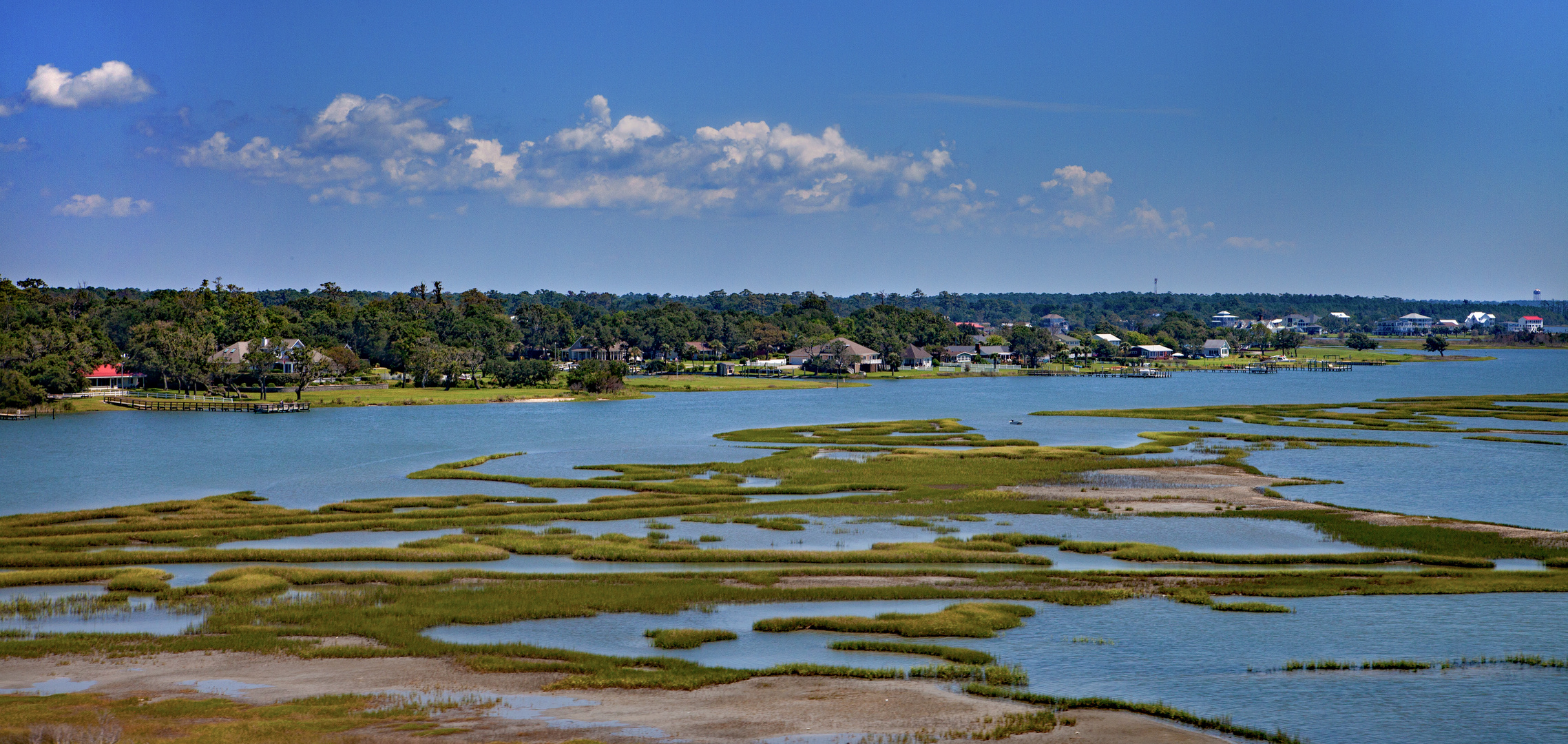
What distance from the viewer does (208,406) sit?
4021 inches

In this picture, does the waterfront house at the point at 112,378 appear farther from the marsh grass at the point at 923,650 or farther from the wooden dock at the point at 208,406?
the marsh grass at the point at 923,650

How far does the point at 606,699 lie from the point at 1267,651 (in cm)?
1522

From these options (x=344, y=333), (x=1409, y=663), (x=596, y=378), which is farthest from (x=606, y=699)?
(x=344, y=333)

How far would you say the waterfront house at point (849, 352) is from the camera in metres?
171

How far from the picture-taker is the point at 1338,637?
28.0 metres

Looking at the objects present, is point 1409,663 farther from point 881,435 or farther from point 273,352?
point 273,352

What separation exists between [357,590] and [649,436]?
159ft

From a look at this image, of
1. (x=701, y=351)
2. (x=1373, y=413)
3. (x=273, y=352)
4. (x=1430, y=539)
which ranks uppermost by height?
(x=273, y=352)

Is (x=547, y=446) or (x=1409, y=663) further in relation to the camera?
(x=547, y=446)

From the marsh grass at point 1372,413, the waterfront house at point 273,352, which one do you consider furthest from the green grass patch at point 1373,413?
the waterfront house at point 273,352

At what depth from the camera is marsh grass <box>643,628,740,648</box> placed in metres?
27.3

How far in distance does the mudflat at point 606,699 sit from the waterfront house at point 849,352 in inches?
5705

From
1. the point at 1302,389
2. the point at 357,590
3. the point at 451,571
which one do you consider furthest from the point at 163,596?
the point at 1302,389

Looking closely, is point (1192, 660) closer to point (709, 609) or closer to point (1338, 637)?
point (1338, 637)
